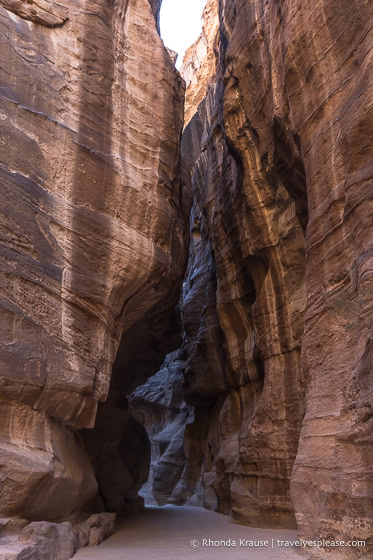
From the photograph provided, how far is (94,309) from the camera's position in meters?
9.25

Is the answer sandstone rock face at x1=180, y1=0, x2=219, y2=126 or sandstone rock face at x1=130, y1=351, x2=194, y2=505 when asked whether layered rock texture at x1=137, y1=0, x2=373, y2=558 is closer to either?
sandstone rock face at x1=130, y1=351, x2=194, y2=505

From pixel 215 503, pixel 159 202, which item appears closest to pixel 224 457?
pixel 215 503

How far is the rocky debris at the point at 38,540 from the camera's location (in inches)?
234

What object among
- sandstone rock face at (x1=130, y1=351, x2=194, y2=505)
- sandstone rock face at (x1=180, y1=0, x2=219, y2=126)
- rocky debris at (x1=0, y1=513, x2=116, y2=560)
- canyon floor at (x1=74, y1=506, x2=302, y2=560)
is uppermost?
sandstone rock face at (x1=180, y1=0, x2=219, y2=126)

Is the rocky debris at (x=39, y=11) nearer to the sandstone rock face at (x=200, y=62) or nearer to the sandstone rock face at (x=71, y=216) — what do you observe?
the sandstone rock face at (x=71, y=216)

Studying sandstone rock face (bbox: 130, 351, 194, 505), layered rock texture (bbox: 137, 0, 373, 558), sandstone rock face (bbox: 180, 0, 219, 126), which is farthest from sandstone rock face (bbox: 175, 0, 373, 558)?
sandstone rock face (bbox: 180, 0, 219, 126)

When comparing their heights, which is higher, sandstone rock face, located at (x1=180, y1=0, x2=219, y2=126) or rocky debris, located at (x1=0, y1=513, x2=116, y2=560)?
sandstone rock face, located at (x1=180, y1=0, x2=219, y2=126)

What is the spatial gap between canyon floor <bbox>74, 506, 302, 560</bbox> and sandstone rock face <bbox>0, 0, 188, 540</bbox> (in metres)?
1.13

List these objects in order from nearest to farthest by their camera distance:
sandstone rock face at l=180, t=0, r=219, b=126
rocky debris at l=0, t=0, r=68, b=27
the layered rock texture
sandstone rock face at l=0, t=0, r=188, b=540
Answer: the layered rock texture
sandstone rock face at l=0, t=0, r=188, b=540
rocky debris at l=0, t=0, r=68, b=27
sandstone rock face at l=180, t=0, r=219, b=126

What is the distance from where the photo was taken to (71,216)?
30.0 feet

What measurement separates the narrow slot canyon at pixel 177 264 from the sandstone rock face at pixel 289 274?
4 centimetres

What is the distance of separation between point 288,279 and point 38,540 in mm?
7873

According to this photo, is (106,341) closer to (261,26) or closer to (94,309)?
(94,309)

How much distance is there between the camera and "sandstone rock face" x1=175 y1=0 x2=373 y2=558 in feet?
21.7
